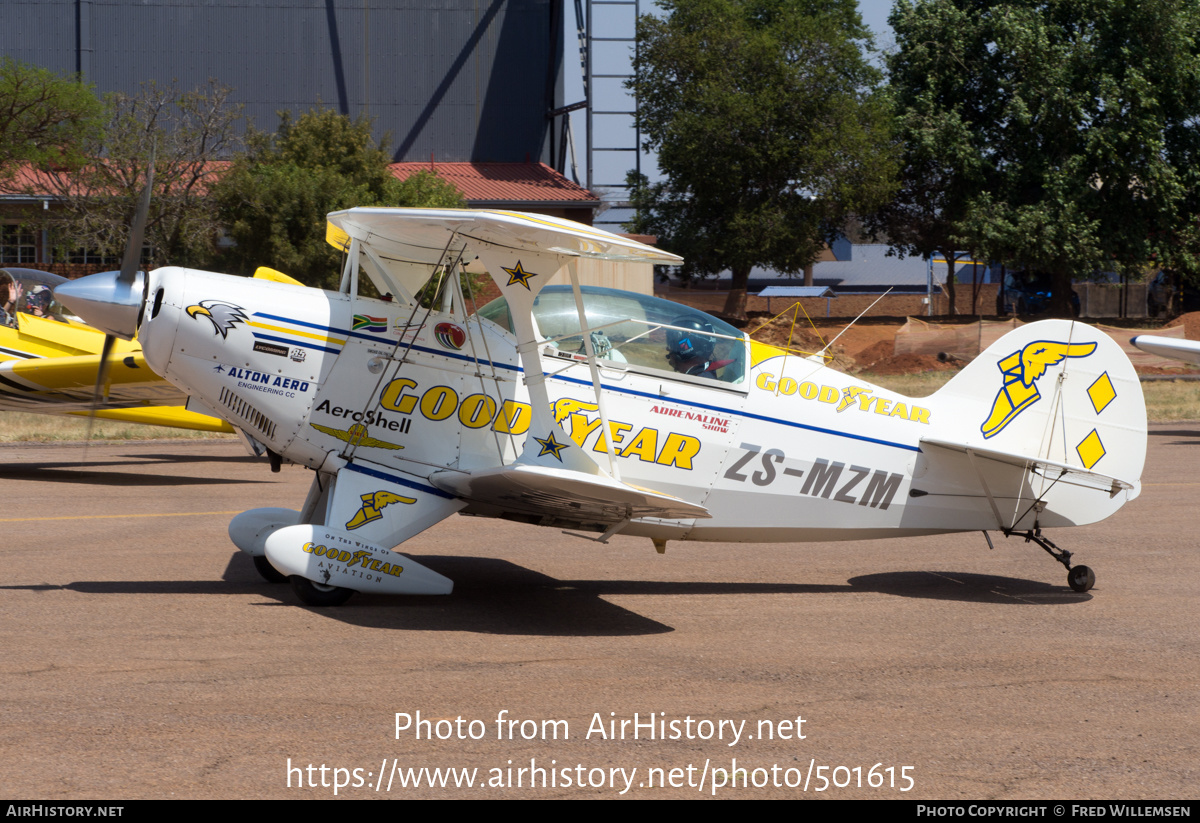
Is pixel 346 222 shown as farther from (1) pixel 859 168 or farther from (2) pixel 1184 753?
(1) pixel 859 168

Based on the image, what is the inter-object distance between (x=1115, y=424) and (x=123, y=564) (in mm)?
7965

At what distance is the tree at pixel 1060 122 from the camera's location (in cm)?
3894

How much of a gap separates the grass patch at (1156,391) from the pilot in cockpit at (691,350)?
1422 centimetres

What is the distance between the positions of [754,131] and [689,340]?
3406 cm

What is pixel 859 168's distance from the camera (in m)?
40.8

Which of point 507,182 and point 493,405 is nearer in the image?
point 493,405

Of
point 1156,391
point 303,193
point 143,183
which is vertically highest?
point 143,183

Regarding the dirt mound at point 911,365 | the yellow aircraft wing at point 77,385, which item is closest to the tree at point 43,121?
the yellow aircraft wing at point 77,385

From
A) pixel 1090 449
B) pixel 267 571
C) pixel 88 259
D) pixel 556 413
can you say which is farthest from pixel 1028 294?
pixel 267 571

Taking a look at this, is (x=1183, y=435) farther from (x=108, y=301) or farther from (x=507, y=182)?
(x=507, y=182)

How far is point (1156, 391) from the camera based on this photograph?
88.8ft

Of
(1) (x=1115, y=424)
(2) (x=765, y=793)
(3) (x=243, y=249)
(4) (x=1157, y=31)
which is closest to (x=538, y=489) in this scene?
(2) (x=765, y=793)

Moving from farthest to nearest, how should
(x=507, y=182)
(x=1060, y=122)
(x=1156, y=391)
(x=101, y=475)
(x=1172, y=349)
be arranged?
(x=507, y=182) → (x=1060, y=122) → (x=1156, y=391) → (x=1172, y=349) → (x=101, y=475)

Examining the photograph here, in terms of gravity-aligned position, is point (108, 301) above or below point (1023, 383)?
above
